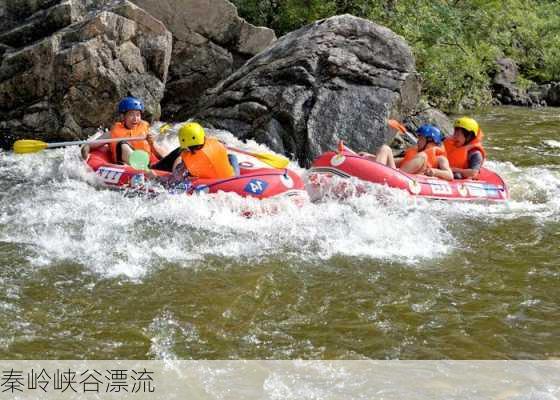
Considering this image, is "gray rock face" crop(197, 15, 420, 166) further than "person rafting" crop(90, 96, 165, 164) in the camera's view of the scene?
Yes

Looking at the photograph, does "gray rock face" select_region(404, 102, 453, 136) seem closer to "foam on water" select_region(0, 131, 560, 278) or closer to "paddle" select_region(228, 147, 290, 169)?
"foam on water" select_region(0, 131, 560, 278)

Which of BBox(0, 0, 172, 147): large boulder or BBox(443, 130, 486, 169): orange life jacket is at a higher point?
BBox(0, 0, 172, 147): large boulder

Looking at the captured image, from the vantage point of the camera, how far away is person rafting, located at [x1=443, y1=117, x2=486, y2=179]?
9055 mm

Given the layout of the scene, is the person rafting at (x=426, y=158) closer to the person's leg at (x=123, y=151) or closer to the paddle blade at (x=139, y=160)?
the paddle blade at (x=139, y=160)

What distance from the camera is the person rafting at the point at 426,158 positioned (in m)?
8.70

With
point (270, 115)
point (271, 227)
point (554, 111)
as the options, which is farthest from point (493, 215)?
point (554, 111)

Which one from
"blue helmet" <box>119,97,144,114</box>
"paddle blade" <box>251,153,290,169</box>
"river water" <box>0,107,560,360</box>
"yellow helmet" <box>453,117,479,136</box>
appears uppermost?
"blue helmet" <box>119,97,144,114</box>

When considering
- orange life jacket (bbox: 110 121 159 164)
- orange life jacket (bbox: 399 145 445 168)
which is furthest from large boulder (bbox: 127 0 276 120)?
orange life jacket (bbox: 399 145 445 168)

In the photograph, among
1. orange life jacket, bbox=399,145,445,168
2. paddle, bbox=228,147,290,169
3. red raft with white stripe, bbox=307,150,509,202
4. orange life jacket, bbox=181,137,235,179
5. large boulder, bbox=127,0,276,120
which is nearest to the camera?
orange life jacket, bbox=181,137,235,179

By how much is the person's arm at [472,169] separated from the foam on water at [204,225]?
60 centimetres

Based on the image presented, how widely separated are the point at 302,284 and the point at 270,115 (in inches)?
→ 218

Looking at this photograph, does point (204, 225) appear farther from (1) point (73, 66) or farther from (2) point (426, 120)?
(2) point (426, 120)

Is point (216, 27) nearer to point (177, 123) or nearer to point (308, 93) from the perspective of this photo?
point (177, 123)

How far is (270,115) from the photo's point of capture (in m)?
10.7
